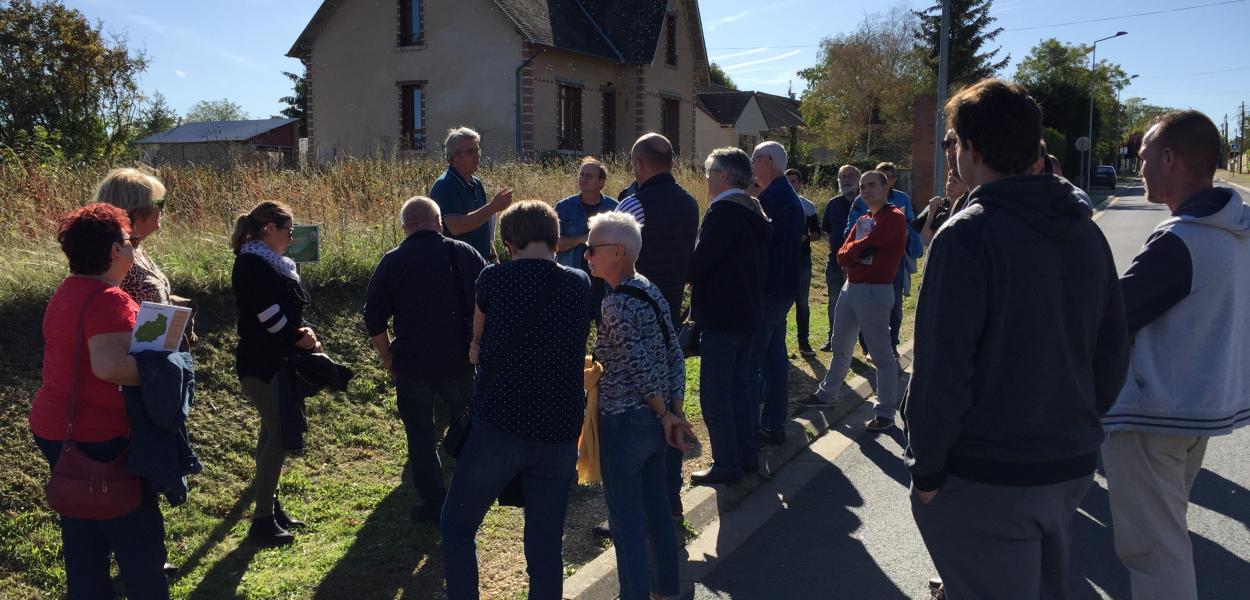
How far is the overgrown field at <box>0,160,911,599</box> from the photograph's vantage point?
14.3ft

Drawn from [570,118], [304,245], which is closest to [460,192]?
[304,245]

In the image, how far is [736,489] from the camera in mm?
5586

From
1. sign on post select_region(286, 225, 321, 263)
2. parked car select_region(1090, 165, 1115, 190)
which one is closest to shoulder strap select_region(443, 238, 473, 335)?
sign on post select_region(286, 225, 321, 263)

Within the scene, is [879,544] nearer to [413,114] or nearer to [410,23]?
[413,114]

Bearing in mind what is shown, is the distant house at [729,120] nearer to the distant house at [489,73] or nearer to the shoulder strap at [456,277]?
the distant house at [489,73]

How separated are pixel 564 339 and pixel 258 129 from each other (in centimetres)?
4683

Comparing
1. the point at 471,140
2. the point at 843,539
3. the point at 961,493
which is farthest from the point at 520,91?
the point at 961,493

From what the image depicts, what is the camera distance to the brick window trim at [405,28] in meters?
28.4

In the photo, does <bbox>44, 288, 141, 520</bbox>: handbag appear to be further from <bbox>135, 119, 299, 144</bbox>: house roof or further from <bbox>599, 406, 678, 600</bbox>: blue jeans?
<bbox>135, 119, 299, 144</bbox>: house roof

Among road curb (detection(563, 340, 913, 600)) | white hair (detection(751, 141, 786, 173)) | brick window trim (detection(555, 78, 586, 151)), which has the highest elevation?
brick window trim (detection(555, 78, 586, 151))

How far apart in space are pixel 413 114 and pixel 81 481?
2730 centimetres

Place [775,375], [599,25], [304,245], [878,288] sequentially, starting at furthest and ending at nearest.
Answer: [599,25]
[878,288]
[775,375]
[304,245]

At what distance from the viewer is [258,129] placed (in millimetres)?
45969

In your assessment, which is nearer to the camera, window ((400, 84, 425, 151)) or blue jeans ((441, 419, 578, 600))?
blue jeans ((441, 419, 578, 600))
